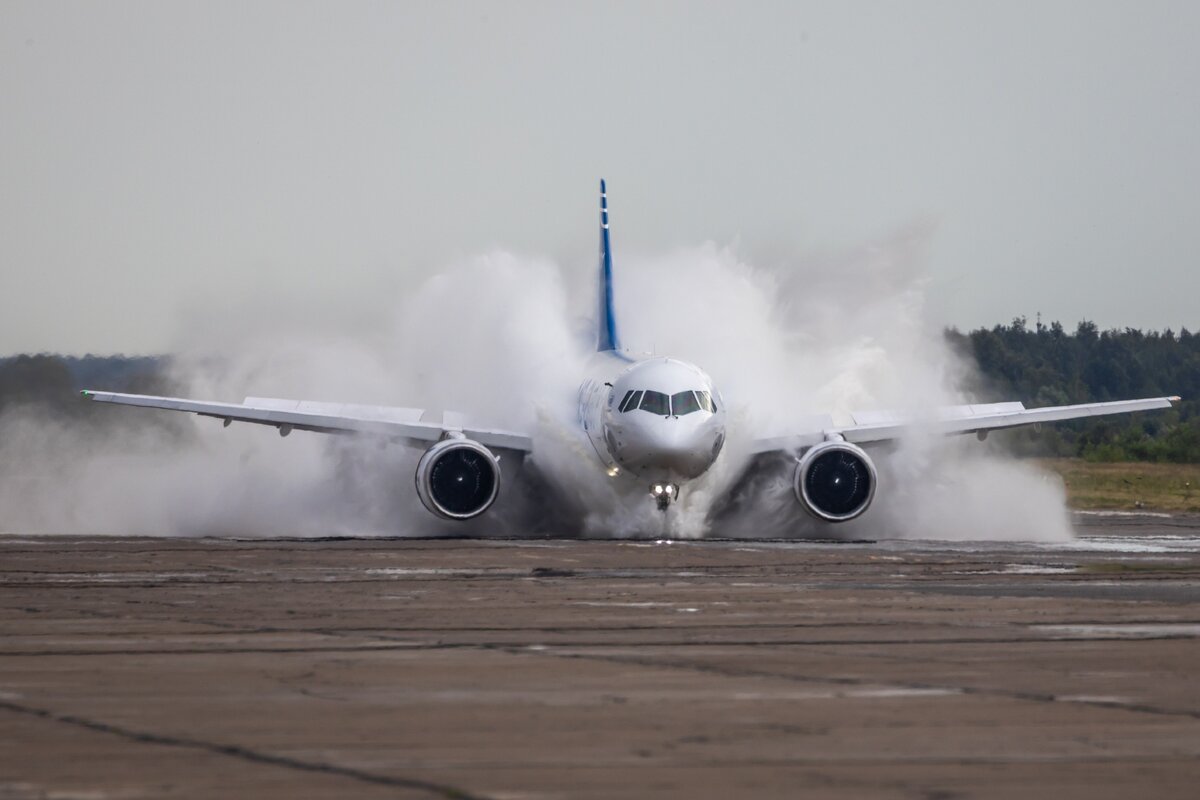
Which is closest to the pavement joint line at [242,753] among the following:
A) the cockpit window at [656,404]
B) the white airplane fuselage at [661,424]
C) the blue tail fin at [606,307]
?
the white airplane fuselage at [661,424]

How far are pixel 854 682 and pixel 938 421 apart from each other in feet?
88.5

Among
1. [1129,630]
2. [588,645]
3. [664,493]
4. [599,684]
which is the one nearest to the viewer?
[599,684]

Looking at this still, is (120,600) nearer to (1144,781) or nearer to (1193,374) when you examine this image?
(1144,781)

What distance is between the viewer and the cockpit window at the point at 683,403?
115 feet

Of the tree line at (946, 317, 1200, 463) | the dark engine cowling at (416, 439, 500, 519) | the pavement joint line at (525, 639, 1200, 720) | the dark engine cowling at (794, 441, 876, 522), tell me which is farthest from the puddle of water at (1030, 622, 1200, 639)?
the tree line at (946, 317, 1200, 463)

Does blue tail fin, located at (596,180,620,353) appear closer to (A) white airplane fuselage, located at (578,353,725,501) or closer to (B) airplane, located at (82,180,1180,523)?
(B) airplane, located at (82,180,1180,523)

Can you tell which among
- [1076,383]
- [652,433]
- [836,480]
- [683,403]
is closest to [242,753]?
[652,433]

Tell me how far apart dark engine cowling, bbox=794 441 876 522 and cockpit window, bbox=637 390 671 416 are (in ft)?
10.3

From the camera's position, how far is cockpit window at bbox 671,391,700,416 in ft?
115

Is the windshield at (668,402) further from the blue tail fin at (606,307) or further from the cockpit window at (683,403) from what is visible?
the blue tail fin at (606,307)

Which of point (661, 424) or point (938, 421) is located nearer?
point (661, 424)

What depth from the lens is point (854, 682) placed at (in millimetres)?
13773

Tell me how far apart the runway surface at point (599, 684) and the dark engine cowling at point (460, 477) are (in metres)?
11.2

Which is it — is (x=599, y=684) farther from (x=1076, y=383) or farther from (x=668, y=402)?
(x=1076, y=383)
